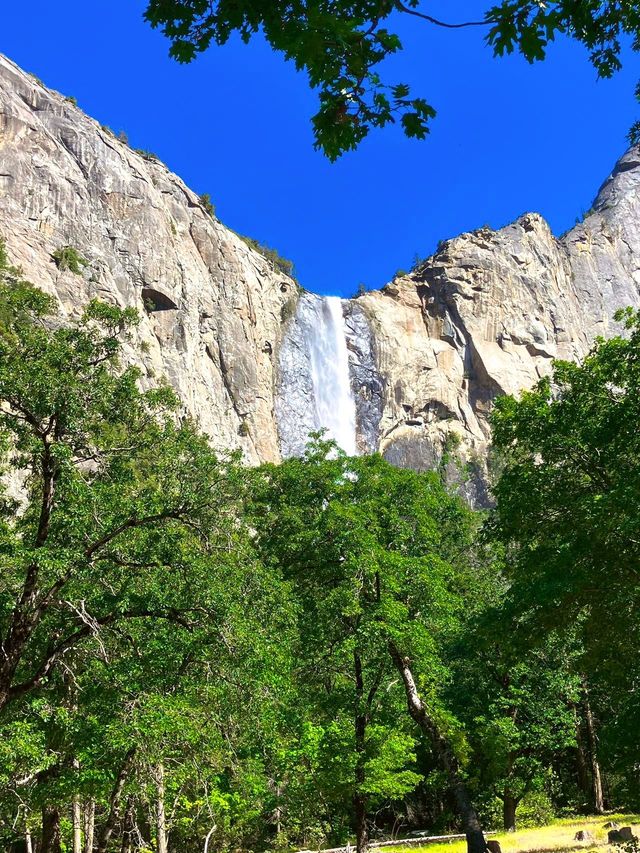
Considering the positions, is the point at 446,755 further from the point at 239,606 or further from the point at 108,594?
the point at 108,594

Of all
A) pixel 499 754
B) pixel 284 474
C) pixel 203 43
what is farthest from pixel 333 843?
pixel 203 43

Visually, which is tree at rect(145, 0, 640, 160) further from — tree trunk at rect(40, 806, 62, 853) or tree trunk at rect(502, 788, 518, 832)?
tree trunk at rect(502, 788, 518, 832)

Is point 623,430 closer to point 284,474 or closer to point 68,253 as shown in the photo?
point 284,474

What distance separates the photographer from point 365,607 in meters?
18.2

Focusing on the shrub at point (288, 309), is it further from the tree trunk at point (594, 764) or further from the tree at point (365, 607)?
the tree trunk at point (594, 764)

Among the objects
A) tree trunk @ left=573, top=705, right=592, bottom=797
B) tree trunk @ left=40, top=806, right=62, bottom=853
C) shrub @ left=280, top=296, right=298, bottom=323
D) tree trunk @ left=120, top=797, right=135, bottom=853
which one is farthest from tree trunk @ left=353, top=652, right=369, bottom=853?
shrub @ left=280, top=296, right=298, bottom=323

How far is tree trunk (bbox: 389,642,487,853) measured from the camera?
1565 centimetres

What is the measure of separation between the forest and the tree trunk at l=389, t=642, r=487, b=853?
78mm

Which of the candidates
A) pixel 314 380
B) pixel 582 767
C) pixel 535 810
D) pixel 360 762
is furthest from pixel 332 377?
pixel 360 762

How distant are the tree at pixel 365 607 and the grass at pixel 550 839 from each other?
1.92 metres

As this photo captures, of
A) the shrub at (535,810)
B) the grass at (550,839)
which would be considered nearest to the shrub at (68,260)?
the grass at (550,839)

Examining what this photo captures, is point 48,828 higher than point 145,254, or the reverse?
point 145,254

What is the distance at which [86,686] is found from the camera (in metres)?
12.2

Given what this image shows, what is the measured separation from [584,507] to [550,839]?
10799mm
